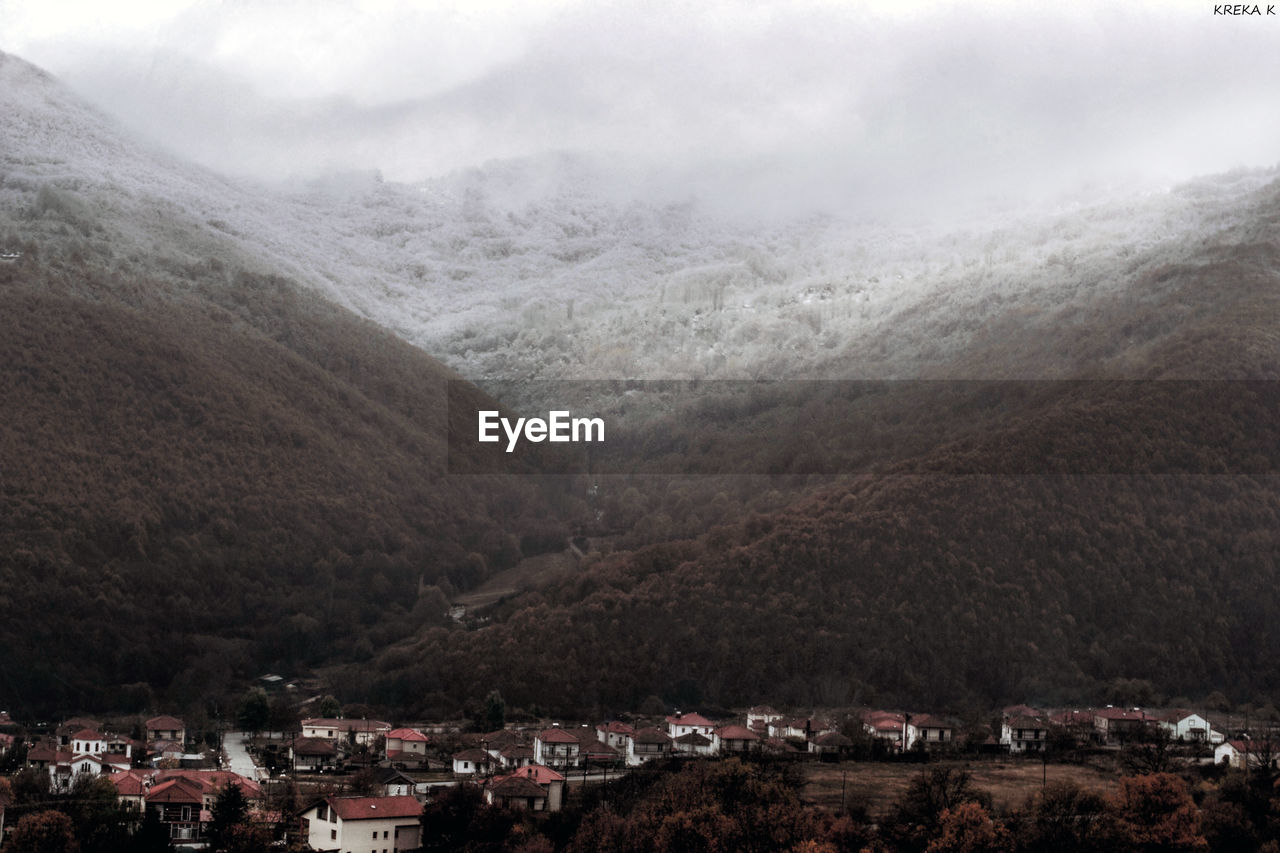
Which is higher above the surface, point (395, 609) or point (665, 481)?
point (665, 481)

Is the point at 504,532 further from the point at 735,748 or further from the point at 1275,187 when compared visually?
the point at 1275,187

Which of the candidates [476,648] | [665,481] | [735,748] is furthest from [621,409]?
[735,748]

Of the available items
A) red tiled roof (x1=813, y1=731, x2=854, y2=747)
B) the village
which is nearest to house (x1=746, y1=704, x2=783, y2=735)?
the village

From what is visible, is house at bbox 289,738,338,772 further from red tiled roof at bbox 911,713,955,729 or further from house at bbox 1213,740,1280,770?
house at bbox 1213,740,1280,770

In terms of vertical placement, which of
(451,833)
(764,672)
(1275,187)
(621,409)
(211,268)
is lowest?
(451,833)

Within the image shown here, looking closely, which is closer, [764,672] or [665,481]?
[764,672]

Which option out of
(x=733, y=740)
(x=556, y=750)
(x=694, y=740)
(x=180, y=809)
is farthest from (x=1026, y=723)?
(x=180, y=809)
